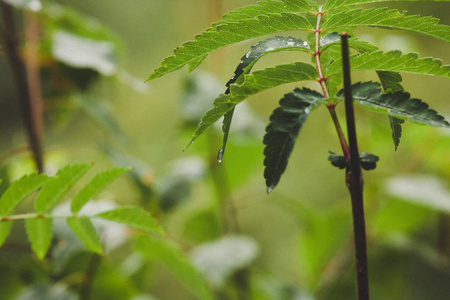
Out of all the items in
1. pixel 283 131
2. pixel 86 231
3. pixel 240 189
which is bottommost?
pixel 240 189

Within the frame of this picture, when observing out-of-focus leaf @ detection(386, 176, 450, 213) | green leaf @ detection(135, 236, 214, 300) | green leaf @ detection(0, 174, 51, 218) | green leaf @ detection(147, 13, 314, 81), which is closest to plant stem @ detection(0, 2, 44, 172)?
green leaf @ detection(135, 236, 214, 300)

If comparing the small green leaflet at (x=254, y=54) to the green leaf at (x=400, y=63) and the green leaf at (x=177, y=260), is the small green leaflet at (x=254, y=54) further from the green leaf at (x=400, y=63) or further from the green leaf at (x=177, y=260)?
the green leaf at (x=177, y=260)

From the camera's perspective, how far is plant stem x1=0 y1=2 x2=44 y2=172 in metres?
0.61

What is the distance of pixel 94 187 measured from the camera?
353mm

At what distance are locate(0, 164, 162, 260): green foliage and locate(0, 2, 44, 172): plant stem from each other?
262 mm

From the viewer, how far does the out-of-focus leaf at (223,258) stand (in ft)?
2.29

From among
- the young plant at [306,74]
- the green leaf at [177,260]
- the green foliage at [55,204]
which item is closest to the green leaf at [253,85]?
the young plant at [306,74]

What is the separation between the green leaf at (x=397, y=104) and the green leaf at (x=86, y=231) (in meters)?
0.25

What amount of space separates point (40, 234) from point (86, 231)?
40 mm

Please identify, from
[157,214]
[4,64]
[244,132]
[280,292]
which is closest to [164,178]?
[157,214]

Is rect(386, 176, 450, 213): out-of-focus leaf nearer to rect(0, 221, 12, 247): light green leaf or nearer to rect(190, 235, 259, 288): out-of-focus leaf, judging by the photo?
rect(190, 235, 259, 288): out-of-focus leaf

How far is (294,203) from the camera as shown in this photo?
0.84 m

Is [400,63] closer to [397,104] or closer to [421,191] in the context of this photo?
[397,104]

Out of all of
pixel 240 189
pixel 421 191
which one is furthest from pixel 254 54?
pixel 240 189
